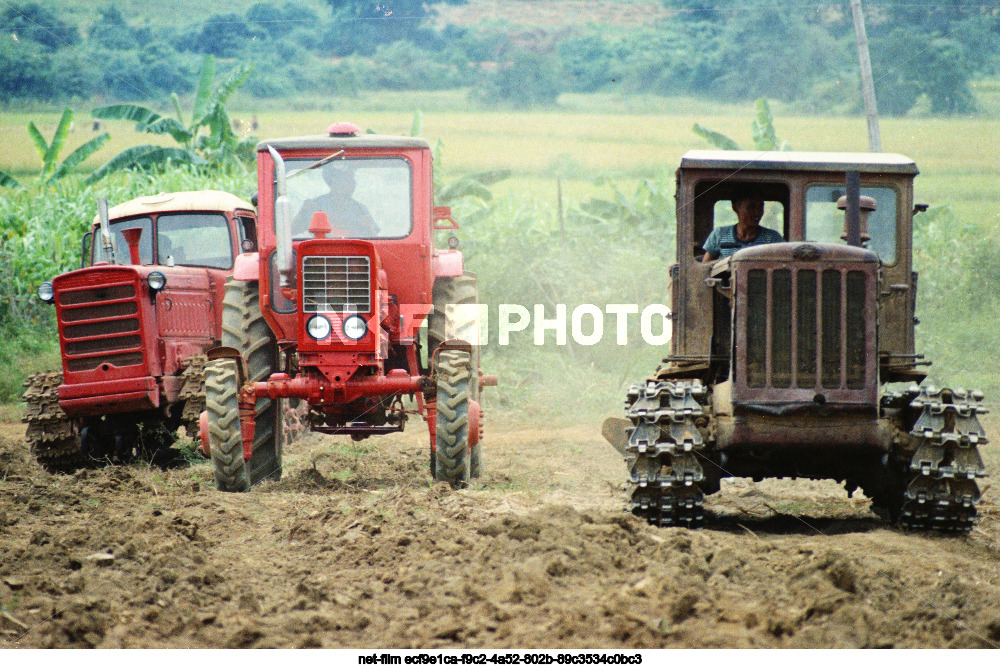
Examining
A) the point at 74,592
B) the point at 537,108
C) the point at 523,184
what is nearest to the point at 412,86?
the point at 537,108

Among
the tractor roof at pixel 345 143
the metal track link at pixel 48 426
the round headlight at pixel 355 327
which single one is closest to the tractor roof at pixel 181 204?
the metal track link at pixel 48 426

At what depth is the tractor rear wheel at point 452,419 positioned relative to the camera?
855 centimetres

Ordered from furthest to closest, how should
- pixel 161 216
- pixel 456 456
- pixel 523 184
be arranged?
pixel 523 184, pixel 161 216, pixel 456 456

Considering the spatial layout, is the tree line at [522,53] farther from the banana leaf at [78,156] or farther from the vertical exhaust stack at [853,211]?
the vertical exhaust stack at [853,211]

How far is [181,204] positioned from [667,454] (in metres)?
7.02

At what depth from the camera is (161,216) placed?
466 inches

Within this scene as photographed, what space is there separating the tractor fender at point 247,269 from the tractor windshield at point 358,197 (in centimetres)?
44

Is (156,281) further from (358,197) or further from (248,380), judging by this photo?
(358,197)

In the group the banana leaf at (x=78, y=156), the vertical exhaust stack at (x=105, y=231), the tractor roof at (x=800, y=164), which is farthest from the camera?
the banana leaf at (x=78, y=156)

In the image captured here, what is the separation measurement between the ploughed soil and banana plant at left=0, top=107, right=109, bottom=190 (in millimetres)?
13954

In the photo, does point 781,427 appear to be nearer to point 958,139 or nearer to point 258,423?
point 258,423

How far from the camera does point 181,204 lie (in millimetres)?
11867

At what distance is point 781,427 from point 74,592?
13.0 ft

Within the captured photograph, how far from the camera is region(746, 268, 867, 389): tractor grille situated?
664cm
